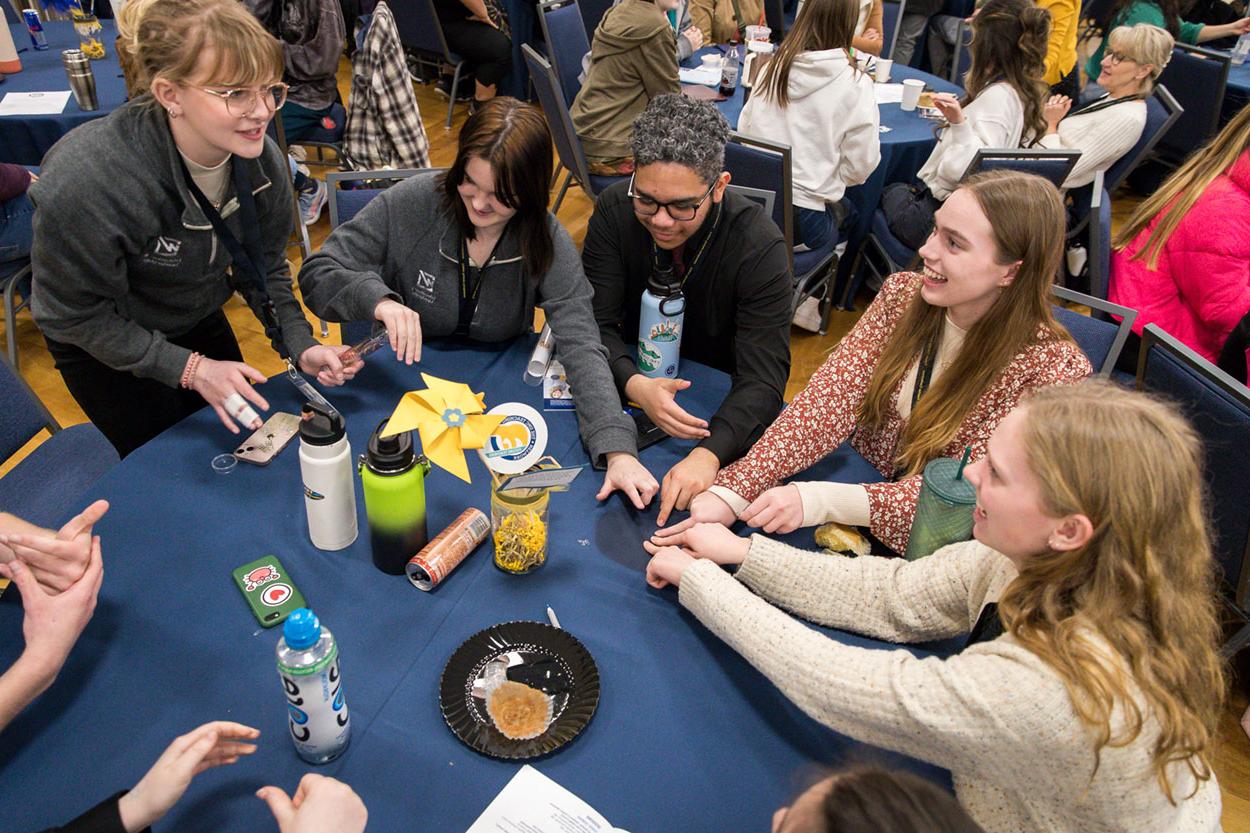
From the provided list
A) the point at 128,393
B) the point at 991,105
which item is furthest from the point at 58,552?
the point at 991,105

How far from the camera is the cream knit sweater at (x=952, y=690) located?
1.04 metres

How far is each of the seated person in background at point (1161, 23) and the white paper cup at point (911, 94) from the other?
56.5 inches

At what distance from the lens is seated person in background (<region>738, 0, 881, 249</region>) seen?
10.4 ft

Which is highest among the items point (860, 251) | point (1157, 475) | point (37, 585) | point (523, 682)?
point (1157, 475)

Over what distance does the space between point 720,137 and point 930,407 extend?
80 centimetres

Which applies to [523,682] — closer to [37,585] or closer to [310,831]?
[310,831]

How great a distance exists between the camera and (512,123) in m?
1.73

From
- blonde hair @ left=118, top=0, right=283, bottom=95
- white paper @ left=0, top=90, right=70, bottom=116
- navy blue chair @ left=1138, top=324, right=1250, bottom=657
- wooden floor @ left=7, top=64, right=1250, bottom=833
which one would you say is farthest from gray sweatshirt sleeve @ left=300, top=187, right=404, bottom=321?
white paper @ left=0, top=90, right=70, bottom=116

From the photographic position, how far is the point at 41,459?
1.91 m

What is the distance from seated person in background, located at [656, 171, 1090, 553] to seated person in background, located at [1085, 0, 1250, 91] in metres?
3.76

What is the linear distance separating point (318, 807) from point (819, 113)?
3.00m

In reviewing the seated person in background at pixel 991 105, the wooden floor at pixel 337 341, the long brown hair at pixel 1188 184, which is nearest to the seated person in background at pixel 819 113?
the seated person in background at pixel 991 105

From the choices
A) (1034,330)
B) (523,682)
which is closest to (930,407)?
(1034,330)

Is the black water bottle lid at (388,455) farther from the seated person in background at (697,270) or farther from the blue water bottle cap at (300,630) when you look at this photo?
the seated person in background at (697,270)
